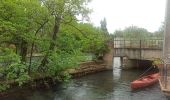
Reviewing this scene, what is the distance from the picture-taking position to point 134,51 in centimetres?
5012

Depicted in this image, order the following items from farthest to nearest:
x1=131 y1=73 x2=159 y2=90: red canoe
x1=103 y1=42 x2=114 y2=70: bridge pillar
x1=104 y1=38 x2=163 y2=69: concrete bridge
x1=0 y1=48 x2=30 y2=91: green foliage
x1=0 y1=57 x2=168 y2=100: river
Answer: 1. x1=103 y1=42 x2=114 y2=70: bridge pillar
2. x1=104 y1=38 x2=163 y2=69: concrete bridge
3. x1=131 y1=73 x2=159 y2=90: red canoe
4. x1=0 y1=57 x2=168 y2=100: river
5. x1=0 y1=48 x2=30 y2=91: green foliage

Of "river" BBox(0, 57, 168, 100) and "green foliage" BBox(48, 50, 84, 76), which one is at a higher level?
"green foliage" BBox(48, 50, 84, 76)

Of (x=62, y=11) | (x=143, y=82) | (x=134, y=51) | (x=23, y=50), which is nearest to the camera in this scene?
(x=62, y=11)

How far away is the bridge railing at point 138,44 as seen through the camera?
1867 inches

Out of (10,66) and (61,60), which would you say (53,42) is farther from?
(10,66)

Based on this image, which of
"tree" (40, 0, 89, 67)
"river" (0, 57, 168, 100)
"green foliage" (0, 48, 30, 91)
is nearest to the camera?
"green foliage" (0, 48, 30, 91)

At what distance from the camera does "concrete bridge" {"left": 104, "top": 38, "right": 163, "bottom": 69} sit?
4719 cm

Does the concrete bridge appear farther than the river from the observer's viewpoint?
Yes

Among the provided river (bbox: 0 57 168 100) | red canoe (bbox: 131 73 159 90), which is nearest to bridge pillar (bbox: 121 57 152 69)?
river (bbox: 0 57 168 100)

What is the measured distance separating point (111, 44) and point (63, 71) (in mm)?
19619

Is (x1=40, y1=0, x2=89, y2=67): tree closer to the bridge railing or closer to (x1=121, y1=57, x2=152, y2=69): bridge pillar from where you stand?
the bridge railing

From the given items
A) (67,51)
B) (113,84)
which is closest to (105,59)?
(113,84)

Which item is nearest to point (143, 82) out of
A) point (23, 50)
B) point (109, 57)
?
point (23, 50)

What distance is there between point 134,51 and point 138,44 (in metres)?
1.18
